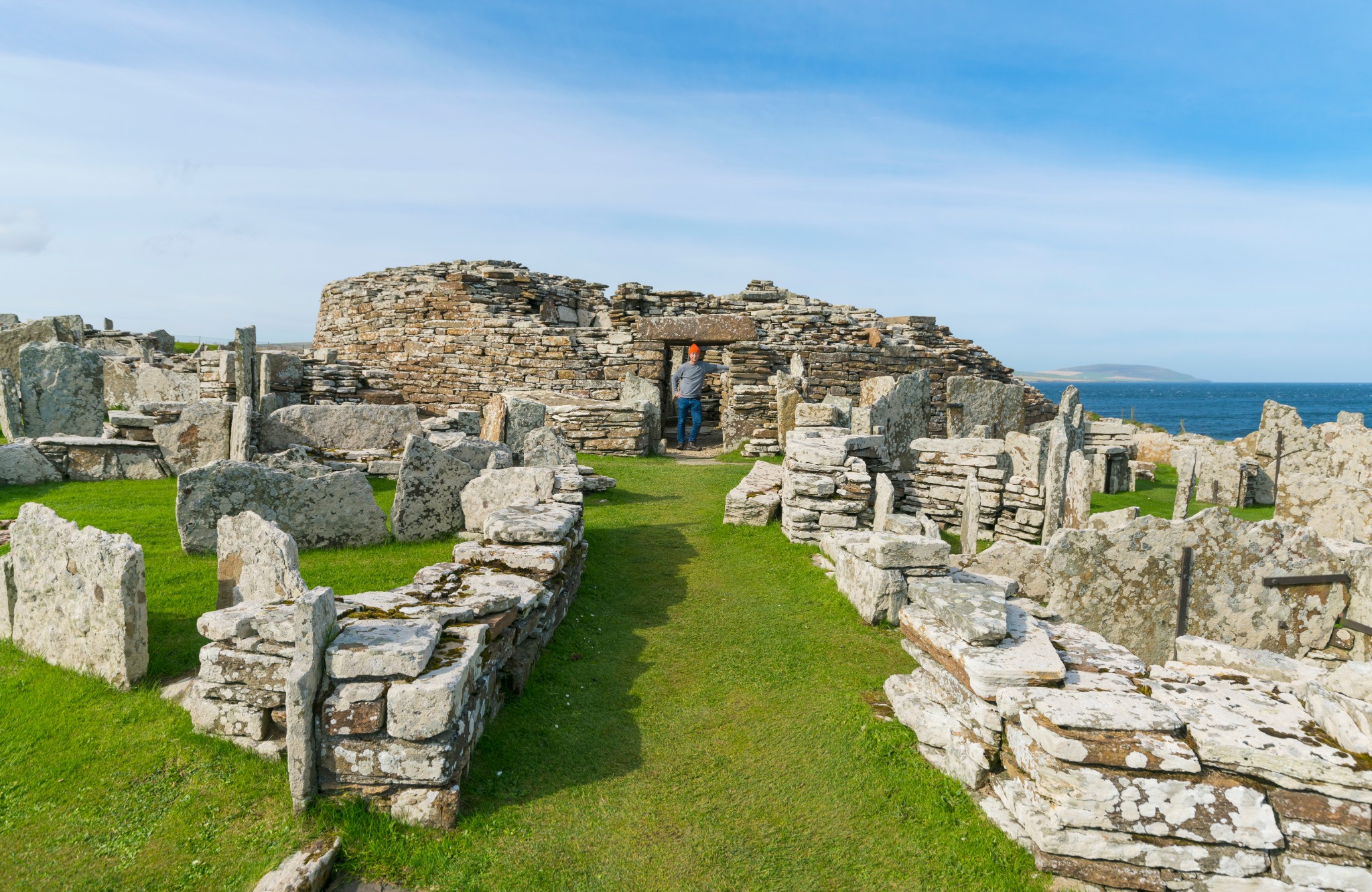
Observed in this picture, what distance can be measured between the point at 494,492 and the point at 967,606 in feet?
16.1

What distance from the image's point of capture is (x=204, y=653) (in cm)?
388

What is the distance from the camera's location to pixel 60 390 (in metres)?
12.2

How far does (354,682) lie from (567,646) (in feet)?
6.62

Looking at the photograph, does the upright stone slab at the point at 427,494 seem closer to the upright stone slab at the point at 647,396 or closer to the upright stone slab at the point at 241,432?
the upright stone slab at the point at 241,432

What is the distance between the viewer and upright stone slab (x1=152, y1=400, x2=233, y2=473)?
10156mm

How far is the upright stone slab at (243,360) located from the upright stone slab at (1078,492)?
46.5 feet

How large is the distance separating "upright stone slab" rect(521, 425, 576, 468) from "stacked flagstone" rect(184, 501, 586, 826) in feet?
17.6

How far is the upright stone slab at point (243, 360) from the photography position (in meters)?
14.1

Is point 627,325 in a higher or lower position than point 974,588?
higher

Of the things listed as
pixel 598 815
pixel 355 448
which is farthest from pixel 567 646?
pixel 355 448

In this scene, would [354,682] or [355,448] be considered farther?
[355,448]

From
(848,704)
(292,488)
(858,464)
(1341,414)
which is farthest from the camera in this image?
(1341,414)

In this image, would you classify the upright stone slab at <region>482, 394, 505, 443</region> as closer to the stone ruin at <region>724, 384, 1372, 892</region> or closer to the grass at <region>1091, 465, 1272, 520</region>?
the stone ruin at <region>724, 384, 1372, 892</region>

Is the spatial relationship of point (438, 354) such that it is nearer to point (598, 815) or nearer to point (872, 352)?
point (872, 352)
